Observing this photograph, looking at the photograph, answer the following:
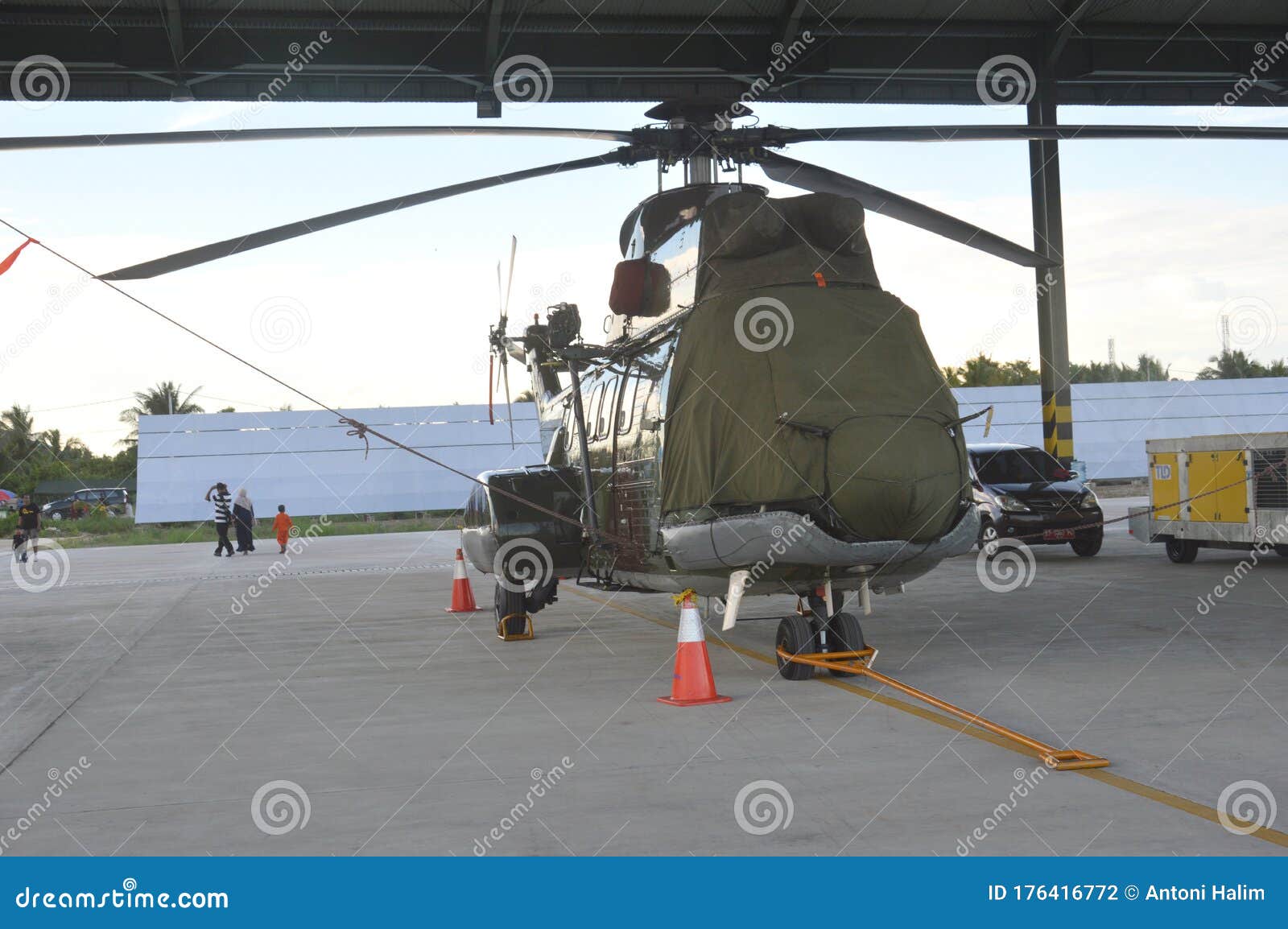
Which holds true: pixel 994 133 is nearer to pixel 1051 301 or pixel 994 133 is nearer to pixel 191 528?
pixel 1051 301

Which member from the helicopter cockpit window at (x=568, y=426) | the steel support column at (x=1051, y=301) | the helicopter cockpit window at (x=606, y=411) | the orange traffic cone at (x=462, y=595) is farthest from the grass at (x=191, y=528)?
the helicopter cockpit window at (x=606, y=411)

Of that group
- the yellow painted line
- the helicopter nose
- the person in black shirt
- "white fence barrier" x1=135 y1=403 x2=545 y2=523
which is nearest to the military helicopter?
the helicopter nose

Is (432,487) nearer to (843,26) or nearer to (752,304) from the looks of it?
(843,26)

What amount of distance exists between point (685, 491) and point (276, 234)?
11.0 feet

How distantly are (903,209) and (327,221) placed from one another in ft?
14.0

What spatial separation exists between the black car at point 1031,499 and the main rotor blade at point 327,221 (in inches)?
368

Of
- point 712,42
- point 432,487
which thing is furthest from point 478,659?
point 432,487

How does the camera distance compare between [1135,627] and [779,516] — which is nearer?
[779,516]

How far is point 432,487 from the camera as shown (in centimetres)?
4600

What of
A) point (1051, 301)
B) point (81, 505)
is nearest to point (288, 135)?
point (1051, 301)

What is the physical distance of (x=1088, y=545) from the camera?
17.2 meters

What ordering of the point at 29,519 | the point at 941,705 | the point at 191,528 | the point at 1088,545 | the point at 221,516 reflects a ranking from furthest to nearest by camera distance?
the point at 191,528, the point at 221,516, the point at 29,519, the point at 1088,545, the point at 941,705

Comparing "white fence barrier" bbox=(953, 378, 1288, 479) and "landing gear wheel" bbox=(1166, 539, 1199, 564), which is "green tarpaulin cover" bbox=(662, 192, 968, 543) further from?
"white fence barrier" bbox=(953, 378, 1288, 479)

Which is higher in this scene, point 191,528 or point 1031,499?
point 1031,499
